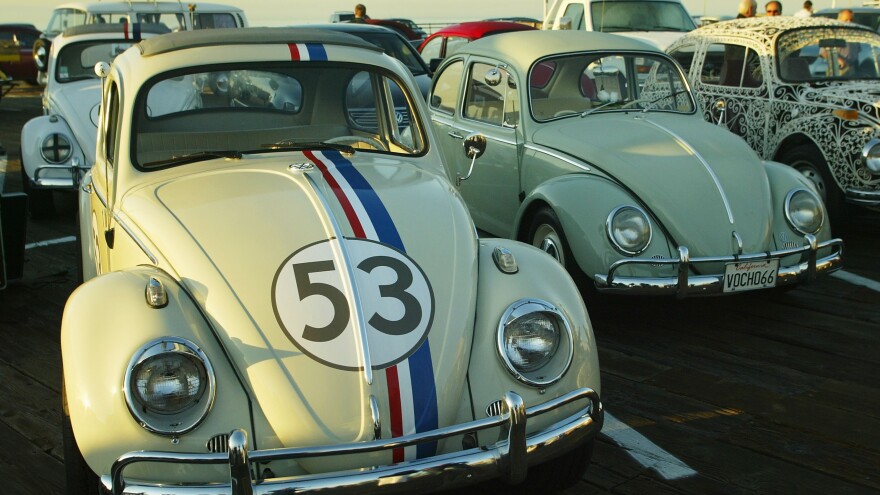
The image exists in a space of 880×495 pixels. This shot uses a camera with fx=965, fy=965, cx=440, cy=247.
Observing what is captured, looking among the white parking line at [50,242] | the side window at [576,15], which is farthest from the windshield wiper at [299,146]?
the side window at [576,15]

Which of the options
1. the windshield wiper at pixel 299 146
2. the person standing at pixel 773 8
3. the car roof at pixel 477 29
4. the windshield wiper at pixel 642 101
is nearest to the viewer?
the windshield wiper at pixel 299 146

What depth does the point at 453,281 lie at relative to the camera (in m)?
3.47

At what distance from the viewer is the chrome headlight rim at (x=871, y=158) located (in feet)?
24.2

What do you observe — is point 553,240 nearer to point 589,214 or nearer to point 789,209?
point 589,214

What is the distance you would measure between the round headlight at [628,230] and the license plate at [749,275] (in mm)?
484

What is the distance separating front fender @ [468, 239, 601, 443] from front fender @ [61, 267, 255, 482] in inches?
31.2

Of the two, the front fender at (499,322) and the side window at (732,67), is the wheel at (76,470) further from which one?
the side window at (732,67)

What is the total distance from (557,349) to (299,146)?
167cm

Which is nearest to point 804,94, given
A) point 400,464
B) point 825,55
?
point 825,55

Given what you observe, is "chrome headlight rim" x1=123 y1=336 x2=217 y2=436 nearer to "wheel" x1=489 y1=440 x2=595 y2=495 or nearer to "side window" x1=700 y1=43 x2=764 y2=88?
"wheel" x1=489 y1=440 x2=595 y2=495

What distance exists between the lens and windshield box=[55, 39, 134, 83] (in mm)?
9781

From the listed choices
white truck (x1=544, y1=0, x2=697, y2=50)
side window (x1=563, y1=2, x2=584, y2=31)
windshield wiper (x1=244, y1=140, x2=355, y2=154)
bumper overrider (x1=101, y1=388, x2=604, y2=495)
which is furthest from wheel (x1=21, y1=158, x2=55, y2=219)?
side window (x1=563, y1=2, x2=584, y2=31)

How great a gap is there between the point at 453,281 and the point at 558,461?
756 millimetres

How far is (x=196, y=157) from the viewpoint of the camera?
4.22 meters
